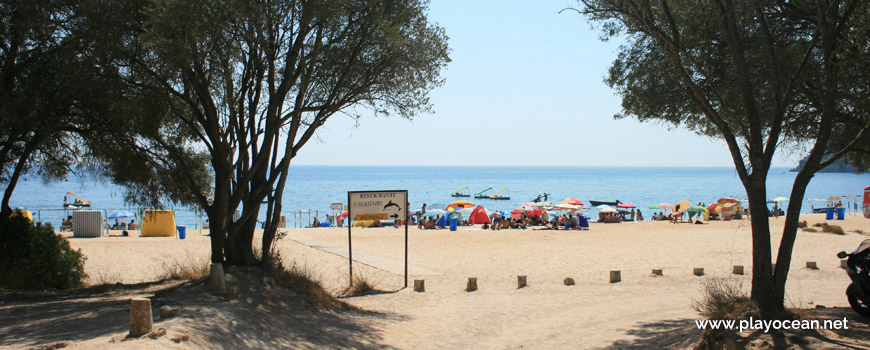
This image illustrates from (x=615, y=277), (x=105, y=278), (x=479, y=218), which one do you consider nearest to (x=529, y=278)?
(x=615, y=277)

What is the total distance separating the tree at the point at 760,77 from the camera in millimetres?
7012

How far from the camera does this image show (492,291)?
544 inches

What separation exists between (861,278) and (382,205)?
9.93 m

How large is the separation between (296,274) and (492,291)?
493 cm

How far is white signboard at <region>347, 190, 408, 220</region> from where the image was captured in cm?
1448

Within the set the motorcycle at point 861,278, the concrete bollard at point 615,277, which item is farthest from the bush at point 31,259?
the motorcycle at point 861,278

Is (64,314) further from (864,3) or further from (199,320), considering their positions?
(864,3)

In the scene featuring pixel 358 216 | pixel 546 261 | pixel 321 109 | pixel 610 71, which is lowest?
pixel 546 261

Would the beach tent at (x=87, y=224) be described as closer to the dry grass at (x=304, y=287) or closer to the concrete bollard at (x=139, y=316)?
the dry grass at (x=304, y=287)

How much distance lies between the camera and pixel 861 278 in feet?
24.9

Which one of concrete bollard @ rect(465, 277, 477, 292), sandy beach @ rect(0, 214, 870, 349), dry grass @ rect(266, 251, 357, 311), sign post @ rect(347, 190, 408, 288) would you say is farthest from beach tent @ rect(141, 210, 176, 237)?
dry grass @ rect(266, 251, 357, 311)

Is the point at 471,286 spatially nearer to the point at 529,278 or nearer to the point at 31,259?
the point at 529,278

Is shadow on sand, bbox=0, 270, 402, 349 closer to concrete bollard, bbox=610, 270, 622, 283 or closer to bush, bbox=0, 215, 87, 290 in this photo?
bush, bbox=0, 215, 87, 290

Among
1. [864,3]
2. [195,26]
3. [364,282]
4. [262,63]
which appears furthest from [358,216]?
[864,3]
